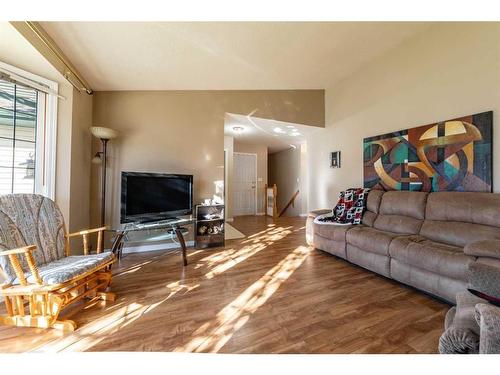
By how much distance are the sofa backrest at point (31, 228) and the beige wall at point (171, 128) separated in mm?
1383

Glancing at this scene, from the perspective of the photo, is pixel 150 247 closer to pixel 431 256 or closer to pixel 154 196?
pixel 154 196

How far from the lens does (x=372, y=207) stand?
295 cm

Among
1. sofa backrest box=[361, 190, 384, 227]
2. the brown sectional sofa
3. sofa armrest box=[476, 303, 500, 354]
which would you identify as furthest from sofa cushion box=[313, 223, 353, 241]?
sofa armrest box=[476, 303, 500, 354]

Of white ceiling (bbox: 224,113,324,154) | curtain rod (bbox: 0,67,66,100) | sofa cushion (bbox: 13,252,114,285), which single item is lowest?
sofa cushion (bbox: 13,252,114,285)

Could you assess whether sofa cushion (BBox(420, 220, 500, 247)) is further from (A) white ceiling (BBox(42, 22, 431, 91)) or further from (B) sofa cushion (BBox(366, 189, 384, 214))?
(A) white ceiling (BBox(42, 22, 431, 91))

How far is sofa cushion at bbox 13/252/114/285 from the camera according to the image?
1481 millimetres

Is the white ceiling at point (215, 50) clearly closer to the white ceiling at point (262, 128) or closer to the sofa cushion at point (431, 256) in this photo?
the white ceiling at point (262, 128)

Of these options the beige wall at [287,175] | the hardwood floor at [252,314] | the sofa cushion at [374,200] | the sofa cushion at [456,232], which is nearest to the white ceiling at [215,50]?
the sofa cushion at [374,200]

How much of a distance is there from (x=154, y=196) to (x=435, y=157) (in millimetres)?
3616

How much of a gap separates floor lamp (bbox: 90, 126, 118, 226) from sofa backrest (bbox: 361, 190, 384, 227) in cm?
370

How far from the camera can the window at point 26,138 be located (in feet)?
7.08

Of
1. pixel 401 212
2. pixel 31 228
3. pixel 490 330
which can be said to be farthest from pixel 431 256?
pixel 31 228

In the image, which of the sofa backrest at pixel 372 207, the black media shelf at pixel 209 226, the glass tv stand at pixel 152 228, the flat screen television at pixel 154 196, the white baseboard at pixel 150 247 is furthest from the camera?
the black media shelf at pixel 209 226
